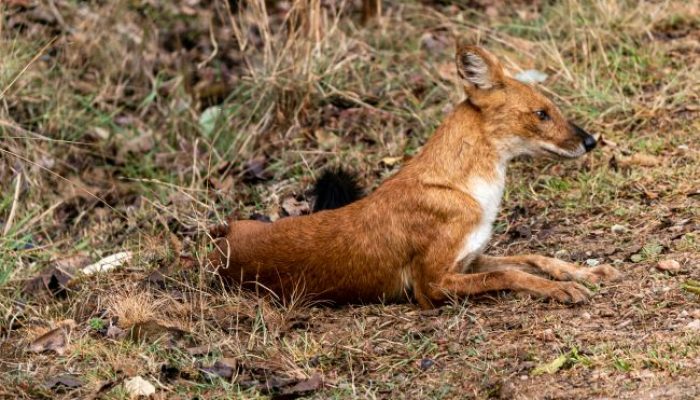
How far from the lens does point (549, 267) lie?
16.5ft

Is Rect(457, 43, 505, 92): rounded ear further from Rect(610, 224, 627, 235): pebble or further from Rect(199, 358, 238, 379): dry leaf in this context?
Rect(199, 358, 238, 379): dry leaf

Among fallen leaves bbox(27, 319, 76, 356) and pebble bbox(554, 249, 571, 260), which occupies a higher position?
pebble bbox(554, 249, 571, 260)

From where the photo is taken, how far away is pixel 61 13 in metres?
8.66

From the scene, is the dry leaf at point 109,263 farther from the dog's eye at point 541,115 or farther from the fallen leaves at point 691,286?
the fallen leaves at point 691,286

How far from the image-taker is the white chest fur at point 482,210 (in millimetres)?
4957

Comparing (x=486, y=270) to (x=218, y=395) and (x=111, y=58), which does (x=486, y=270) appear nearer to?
(x=218, y=395)

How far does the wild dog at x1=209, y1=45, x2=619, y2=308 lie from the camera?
4.94 metres

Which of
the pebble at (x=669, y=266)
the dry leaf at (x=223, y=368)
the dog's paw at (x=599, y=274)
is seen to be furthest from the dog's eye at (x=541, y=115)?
the dry leaf at (x=223, y=368)

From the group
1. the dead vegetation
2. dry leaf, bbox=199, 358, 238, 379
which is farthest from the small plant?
dry leaf, bbox=199, 358, 238, 379

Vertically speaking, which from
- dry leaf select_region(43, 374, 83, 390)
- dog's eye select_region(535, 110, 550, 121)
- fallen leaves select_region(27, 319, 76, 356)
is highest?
dog's eye select_region(535, 110, 550, 121)

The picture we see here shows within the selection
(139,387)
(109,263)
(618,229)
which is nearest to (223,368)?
(139,387)

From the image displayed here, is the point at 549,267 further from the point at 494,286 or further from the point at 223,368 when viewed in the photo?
the point at 223,368

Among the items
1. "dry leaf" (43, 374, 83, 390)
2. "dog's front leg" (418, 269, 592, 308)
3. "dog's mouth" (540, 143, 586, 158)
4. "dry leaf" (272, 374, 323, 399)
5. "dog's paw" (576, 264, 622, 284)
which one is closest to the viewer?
"dry leaf" (272, 374, 323, 399)

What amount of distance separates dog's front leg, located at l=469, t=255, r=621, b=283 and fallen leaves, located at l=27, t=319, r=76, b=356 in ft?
6.43
